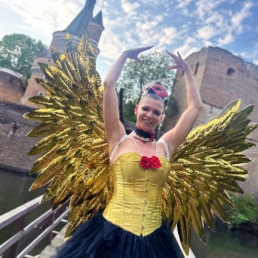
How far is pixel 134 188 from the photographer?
5.08 ft

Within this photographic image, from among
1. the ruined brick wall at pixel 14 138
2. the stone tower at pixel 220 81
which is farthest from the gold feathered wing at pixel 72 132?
the stone tower at pixel 220 81

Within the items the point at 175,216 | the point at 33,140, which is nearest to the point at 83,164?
the point at 175,216

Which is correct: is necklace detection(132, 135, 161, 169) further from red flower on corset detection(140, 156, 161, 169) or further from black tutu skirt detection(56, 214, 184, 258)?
black tutu skirt detection(56, 214, 184, 258)

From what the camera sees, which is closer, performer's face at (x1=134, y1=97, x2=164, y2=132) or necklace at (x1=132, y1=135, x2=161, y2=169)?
necklace at (x1=132, y1=135, x2=161, y2=169)

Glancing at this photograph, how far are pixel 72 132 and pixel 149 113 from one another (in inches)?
19.9

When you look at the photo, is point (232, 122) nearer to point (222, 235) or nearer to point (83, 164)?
point (83, 164)

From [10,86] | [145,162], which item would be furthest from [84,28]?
[145,162]

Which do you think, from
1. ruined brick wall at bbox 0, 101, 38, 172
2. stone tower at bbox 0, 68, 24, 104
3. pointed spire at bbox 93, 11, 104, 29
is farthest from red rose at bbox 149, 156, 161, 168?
pointed spire at bbox 93, 11, 104, 29

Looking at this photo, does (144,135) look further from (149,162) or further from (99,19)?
(99,19)

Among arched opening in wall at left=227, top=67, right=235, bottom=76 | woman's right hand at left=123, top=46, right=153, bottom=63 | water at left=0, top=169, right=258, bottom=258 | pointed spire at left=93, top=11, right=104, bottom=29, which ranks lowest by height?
water at left=0, top=169, right=258, bottom=258

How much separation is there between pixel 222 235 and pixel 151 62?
17.6 metres

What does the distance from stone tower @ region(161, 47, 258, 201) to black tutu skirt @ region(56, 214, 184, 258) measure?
19842 millimetres

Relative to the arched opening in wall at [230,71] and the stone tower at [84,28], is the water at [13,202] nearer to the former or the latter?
the stone tower at [84,28]

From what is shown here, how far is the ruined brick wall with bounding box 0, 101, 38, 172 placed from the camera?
1756cm
